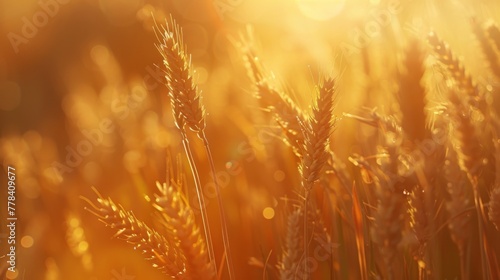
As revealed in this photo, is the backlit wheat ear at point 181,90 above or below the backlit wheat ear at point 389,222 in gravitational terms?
above

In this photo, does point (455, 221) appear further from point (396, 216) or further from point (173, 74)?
point (173, 74)

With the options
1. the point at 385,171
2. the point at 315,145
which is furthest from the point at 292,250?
the point at 385,171

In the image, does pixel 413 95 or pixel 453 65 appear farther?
pixel 453 65

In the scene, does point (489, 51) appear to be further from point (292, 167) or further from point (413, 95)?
point (292, 167)

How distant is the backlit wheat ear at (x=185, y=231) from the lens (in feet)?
2.87

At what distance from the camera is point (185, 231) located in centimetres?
89

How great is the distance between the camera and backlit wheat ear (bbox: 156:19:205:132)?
3.71 ft

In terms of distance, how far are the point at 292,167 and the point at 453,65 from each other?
0.76m

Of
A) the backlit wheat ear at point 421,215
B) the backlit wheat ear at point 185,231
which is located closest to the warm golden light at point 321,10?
the backlit wheat ear at point 421,215

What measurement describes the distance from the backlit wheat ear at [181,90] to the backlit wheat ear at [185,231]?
0.85 feet

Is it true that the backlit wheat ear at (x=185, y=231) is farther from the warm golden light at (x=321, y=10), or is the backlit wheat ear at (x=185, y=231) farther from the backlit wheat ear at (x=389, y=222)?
the warm golden light at (x=321, y=10)

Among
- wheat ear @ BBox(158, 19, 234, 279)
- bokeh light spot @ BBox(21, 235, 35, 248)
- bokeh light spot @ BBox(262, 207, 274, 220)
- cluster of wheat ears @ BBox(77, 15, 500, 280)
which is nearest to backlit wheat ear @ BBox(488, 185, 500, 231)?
cluster of wheat ears @ BBox(77, 15, 500, 280)

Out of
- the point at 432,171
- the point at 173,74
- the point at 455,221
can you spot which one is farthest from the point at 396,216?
the point at 173,74

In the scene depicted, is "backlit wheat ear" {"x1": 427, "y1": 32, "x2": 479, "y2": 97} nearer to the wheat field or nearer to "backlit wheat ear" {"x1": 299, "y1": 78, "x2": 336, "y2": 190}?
the wheat field
